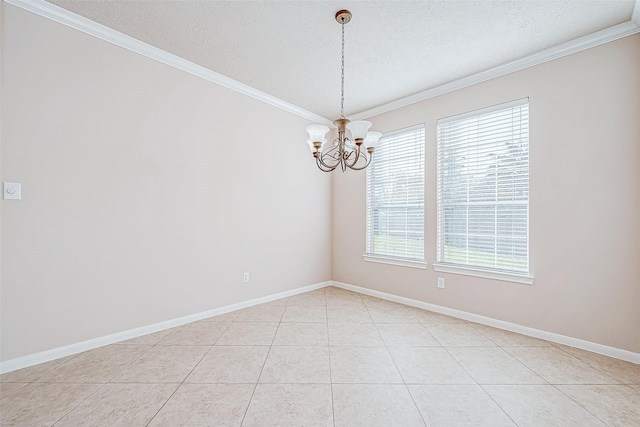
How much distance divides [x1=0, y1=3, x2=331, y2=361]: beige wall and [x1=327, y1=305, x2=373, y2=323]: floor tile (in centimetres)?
97

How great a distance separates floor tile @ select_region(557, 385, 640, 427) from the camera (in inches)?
64.0

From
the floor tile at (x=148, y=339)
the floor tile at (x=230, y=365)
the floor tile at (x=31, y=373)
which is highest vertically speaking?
the floor tile at (x=31, y=373)

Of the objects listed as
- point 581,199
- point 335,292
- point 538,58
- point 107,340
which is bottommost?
point 335,292

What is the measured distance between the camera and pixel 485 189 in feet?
10.2

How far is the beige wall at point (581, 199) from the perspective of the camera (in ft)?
7.60

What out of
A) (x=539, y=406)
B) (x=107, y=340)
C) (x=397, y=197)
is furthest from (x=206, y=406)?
(x=397, y=197)

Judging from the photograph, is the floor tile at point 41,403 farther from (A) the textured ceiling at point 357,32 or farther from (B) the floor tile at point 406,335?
(A) the textured ceiling at point 357,32

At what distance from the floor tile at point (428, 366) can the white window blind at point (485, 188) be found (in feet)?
4.17

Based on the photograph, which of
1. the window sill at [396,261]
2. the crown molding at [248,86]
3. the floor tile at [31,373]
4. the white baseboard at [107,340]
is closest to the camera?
the floor tile at [31,373]

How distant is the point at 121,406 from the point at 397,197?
3.53 m

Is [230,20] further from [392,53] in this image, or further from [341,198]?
[341,198]

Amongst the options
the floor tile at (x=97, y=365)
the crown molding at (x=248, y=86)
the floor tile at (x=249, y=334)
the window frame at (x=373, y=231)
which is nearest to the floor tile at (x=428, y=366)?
the floor tile at (x=249, y=334)

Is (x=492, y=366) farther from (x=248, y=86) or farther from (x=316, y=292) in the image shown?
(x=248, y=86)

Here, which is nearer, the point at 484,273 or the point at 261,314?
the point at 484,273
